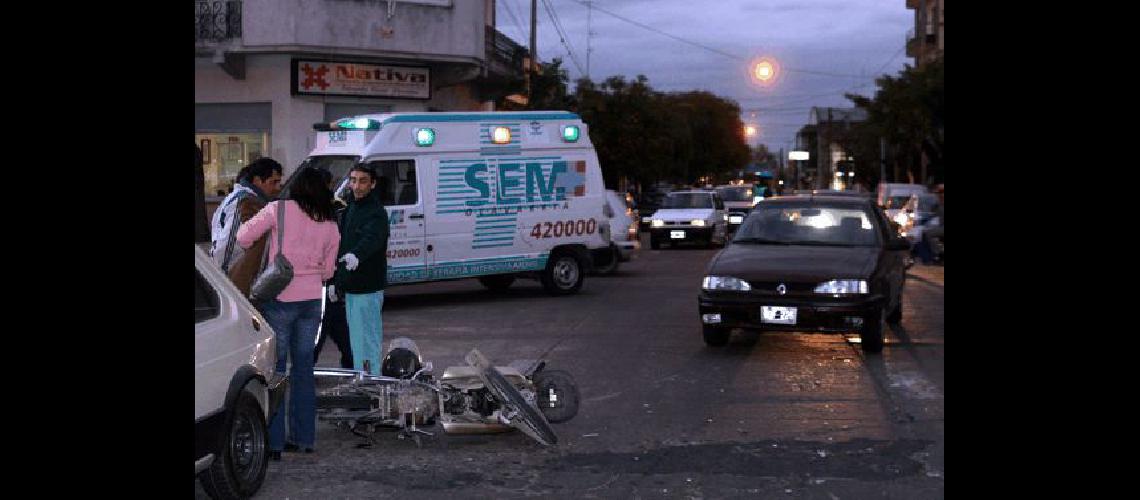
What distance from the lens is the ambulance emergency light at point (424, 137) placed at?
1636 cm

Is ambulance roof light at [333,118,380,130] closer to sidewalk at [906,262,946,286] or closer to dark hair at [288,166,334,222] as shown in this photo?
dark hair at [288,166,334,222]

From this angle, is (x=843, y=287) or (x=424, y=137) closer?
(x=843, y=287)

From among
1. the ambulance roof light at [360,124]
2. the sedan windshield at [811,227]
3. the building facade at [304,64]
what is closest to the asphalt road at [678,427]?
the sedan windshield at [811,227]

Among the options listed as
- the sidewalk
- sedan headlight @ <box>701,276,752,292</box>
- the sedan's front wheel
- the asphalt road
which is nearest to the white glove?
the asphalt road

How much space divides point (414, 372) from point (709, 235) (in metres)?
25.0

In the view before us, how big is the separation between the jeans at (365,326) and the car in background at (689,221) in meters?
23.9

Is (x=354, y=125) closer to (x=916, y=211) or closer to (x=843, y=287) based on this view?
(x=843, y=287)

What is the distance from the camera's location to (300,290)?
773 cm

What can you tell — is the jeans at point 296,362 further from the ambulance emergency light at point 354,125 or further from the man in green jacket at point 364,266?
the ambulance emergency light at point 354,125

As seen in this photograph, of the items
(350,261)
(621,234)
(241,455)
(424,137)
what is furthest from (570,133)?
(241,455)

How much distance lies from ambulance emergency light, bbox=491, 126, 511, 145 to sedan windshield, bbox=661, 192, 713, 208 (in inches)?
667

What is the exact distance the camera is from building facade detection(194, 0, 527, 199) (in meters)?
27.8

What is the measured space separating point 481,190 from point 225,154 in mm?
14316
